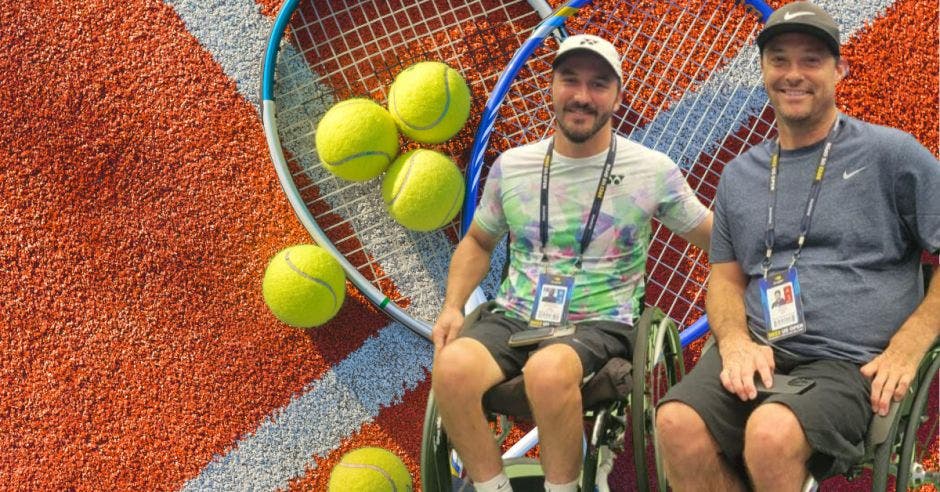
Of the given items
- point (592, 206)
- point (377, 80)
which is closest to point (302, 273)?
point (377, 80)

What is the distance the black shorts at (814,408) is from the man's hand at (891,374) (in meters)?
0.03

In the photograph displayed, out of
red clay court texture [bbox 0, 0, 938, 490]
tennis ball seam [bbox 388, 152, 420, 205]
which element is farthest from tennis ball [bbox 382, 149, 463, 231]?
red clay court texture [bbox 0, 0, 938, 490]

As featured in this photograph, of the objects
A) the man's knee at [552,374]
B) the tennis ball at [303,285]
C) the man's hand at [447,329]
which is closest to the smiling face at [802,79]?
the man's knee at [552,374]

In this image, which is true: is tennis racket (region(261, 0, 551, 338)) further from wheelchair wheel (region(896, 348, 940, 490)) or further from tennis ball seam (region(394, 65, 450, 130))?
wheelchair wheel (region(896, 348, 940, 490))

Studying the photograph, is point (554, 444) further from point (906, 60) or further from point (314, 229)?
point (906, 60)

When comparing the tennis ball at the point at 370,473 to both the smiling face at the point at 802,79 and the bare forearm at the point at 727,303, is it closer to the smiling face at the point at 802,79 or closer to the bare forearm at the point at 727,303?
the bare forearm at the point at 727,303

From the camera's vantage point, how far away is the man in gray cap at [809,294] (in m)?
2.22

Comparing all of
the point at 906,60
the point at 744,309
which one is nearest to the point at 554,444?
the point at 744,309

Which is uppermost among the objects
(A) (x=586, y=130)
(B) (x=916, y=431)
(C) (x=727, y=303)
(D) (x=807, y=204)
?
(A) (x=586, y=130)

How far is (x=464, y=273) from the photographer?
9.42ft

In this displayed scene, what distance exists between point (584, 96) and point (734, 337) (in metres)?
0.80

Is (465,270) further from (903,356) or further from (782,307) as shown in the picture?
(903,356)

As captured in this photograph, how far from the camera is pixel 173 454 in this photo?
346 centimetres

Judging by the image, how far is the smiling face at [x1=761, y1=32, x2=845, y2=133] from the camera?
243 centimetres
